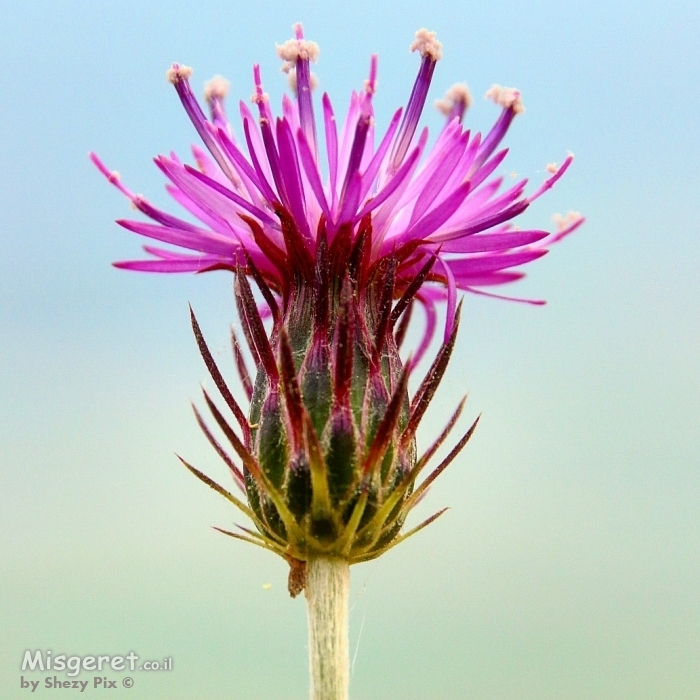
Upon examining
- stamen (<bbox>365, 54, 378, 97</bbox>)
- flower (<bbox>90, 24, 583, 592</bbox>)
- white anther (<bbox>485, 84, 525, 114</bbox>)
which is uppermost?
stamen (<bbox>365, 54, 378, 97</bbox>)

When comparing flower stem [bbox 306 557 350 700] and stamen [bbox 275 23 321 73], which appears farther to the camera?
stamen [bbox 275 23 321 73]

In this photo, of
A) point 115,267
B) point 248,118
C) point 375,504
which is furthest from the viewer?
point 115,267

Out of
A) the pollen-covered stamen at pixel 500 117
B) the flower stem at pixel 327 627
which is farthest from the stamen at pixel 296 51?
the flower stem at pixel 327 627

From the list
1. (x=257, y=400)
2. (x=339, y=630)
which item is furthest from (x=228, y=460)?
(x=339, y=630)

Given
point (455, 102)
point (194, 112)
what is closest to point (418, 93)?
point (455, 102)

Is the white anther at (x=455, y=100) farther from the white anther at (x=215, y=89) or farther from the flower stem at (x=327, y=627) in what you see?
the flower stem at (x=327, y=627)

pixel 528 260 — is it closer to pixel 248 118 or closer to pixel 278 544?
pixel 248 118

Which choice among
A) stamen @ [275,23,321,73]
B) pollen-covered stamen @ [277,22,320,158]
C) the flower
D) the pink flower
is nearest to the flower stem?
the flower

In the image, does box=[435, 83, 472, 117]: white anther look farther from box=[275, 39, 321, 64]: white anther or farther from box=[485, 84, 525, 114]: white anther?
box=[275, 39, 321, 64]: white anther
